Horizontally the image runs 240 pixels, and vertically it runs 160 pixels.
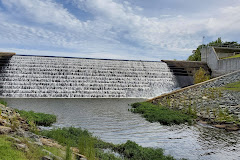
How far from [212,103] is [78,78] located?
18.5 metres

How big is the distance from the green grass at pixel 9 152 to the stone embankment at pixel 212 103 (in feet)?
36.8

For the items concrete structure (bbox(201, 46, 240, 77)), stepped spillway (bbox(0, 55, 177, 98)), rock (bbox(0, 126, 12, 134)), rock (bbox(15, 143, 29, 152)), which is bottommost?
rock (bbox(15, 143, 29, 152))

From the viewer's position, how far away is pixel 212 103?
17547 mm

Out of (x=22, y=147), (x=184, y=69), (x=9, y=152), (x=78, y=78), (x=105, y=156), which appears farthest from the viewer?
(x=184, y=69)

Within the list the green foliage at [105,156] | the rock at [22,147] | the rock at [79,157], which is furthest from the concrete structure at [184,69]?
the rock at [22,147]

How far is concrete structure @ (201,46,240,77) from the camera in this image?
109 ft

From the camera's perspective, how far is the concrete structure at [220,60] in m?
33.3

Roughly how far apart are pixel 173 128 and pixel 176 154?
4.28 m

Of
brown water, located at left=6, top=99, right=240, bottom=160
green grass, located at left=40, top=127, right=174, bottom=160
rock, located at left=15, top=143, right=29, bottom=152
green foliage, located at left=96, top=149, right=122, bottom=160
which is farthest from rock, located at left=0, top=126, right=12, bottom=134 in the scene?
brown water, located at left=6, top=99, right=240, bottom=160

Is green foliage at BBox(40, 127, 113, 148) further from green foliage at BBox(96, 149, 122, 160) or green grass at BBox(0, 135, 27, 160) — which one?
green grass at BBox(0, 135, 27, 160)

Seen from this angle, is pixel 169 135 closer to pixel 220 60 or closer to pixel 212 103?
pixel 212 103

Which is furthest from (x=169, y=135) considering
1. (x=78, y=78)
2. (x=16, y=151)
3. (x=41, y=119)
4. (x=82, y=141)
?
(x=78, y=78)

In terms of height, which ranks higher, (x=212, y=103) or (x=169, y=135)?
(x=212, y=103)

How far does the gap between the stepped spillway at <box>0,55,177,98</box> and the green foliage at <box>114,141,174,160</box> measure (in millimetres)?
19544
